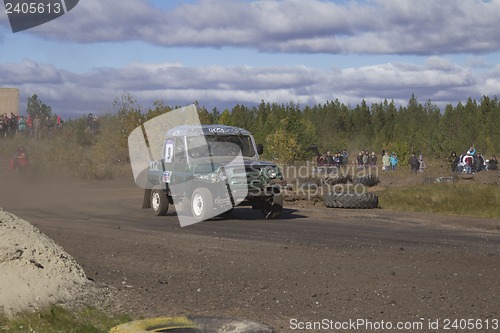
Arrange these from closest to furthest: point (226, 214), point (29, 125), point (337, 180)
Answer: point (226, 214)
point (337, 180)
point (29, 125)

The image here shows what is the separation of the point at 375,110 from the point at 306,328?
99.1 m

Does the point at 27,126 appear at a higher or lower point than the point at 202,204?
higher

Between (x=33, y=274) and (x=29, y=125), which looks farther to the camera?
(x=29, y=125)

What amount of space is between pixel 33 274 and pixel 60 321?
137 cm

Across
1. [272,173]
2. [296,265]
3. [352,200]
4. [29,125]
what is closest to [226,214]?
[272,173]

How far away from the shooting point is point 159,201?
751 inches

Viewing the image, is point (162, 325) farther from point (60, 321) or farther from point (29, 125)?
point (29, 125)

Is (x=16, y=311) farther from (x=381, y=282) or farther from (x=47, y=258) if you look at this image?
(x=381, y=282)

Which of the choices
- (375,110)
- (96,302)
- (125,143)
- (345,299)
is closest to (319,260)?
(345,299)

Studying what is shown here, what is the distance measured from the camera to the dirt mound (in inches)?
315

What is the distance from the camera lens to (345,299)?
27.8 feet

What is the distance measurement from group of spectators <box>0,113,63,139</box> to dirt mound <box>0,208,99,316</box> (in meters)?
36.2

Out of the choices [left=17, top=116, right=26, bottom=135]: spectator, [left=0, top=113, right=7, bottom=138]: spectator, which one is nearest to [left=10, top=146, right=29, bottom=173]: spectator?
[left=17, top=116, right=26, bottom=135]: spectator

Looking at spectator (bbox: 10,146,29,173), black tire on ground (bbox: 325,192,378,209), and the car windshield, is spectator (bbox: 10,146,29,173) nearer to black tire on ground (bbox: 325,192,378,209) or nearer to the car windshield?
black tire on ground (bbox: 325,192,378,209)
